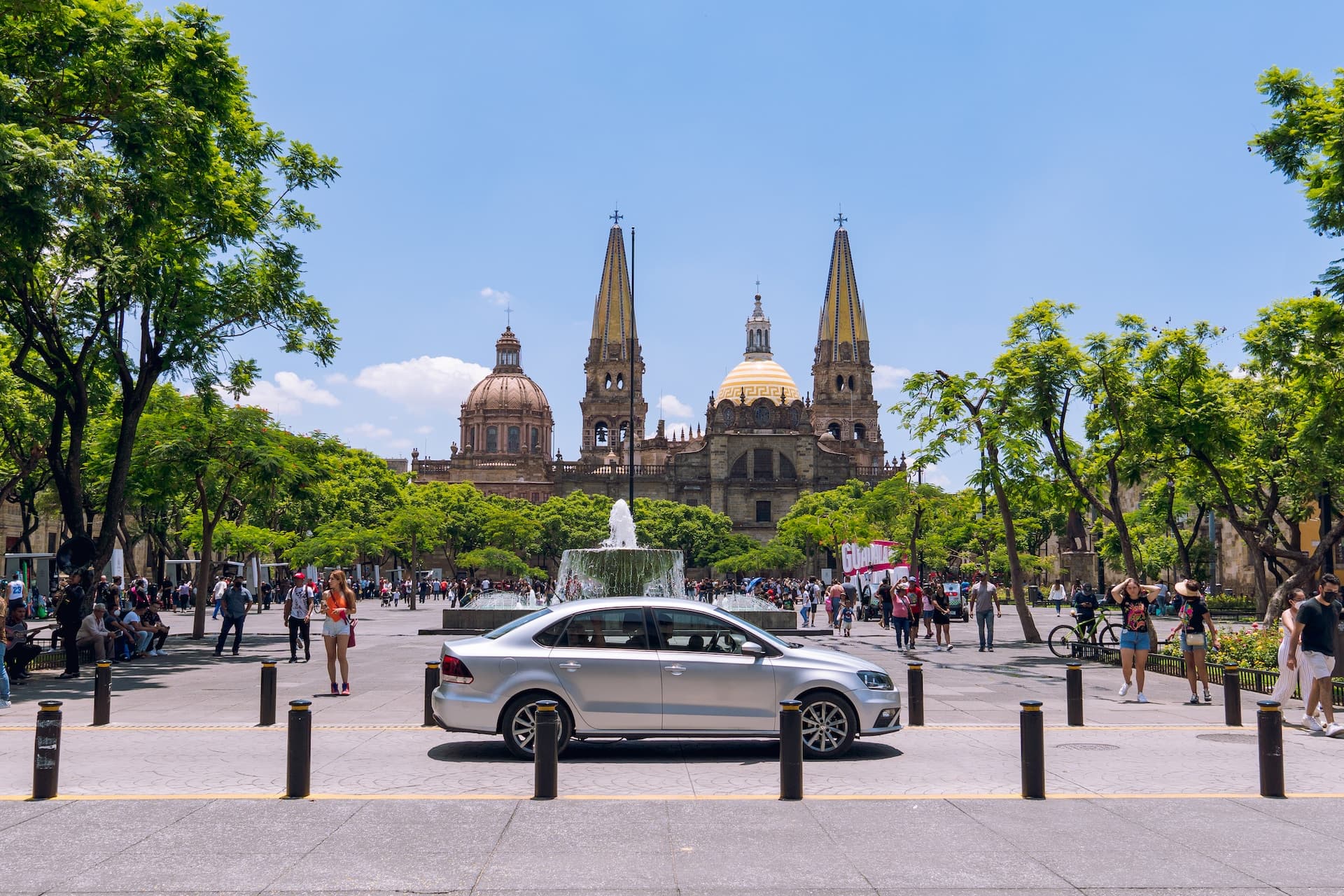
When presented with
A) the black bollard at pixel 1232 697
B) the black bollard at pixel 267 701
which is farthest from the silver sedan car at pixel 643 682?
the black bollard at pixel 1232 697

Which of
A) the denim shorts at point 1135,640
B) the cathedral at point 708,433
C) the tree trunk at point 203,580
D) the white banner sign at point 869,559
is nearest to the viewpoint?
the denim shorts at point 1135,640

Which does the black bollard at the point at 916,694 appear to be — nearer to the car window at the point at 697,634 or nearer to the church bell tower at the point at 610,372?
the car window at the point at 697,634

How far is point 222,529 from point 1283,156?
35233mm

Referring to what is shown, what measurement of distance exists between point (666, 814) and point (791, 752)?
3.32 ft

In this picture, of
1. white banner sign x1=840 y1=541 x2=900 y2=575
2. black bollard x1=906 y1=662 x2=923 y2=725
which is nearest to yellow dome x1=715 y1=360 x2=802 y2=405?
white banner sign x1=840 y1=541 x2=900 y2=575

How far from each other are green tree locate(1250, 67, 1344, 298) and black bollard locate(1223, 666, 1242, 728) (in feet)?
21.8

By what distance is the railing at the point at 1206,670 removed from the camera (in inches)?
565

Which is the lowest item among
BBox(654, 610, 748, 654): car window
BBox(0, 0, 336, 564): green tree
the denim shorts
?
the denim shorts

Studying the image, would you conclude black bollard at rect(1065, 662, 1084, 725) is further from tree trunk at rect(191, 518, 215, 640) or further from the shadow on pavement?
tree trunk at rect(191, 518, 215, 640)

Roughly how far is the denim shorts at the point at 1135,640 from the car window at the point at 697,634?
657 centimetres

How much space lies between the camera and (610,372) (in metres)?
115

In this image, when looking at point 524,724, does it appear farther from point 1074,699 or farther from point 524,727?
point 1074,699

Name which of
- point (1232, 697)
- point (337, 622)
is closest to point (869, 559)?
point (337, 622)

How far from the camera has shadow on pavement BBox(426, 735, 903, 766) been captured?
980cm
